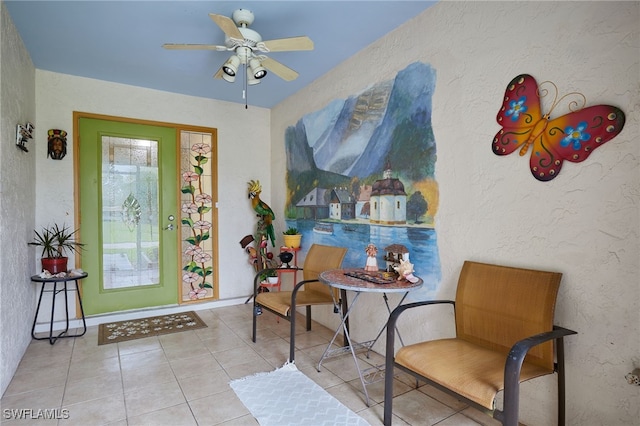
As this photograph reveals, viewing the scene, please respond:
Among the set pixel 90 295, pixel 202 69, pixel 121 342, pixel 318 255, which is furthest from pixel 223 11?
pixel 90 295

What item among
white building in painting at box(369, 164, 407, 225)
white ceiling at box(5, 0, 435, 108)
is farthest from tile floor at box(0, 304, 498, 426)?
white ceiling at box(5, 0, 435, 108)

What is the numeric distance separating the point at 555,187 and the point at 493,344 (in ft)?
2.88

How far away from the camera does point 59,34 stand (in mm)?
2707

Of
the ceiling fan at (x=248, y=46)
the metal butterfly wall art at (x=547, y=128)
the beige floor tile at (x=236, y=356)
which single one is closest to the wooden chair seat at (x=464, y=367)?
the metal butterfly wall art at (x=547, y=128)

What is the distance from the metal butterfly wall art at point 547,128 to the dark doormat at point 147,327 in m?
3.25

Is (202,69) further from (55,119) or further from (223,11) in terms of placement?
(55,119)

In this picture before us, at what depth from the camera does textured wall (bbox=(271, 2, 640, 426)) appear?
4.84ft

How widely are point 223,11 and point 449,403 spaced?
119 inches

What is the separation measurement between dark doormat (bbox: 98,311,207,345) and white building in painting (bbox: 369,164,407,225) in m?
2.19

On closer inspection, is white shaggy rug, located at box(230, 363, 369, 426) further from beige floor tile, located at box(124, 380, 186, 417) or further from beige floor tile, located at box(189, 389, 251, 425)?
beige floor tile, located at box(124, 380, 186, 417)

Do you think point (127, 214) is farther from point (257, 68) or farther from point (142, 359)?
point (257, 68)

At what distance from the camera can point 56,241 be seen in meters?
3.45

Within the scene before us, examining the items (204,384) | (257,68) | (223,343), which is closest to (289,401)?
(204,384)

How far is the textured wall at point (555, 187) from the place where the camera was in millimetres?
1477
